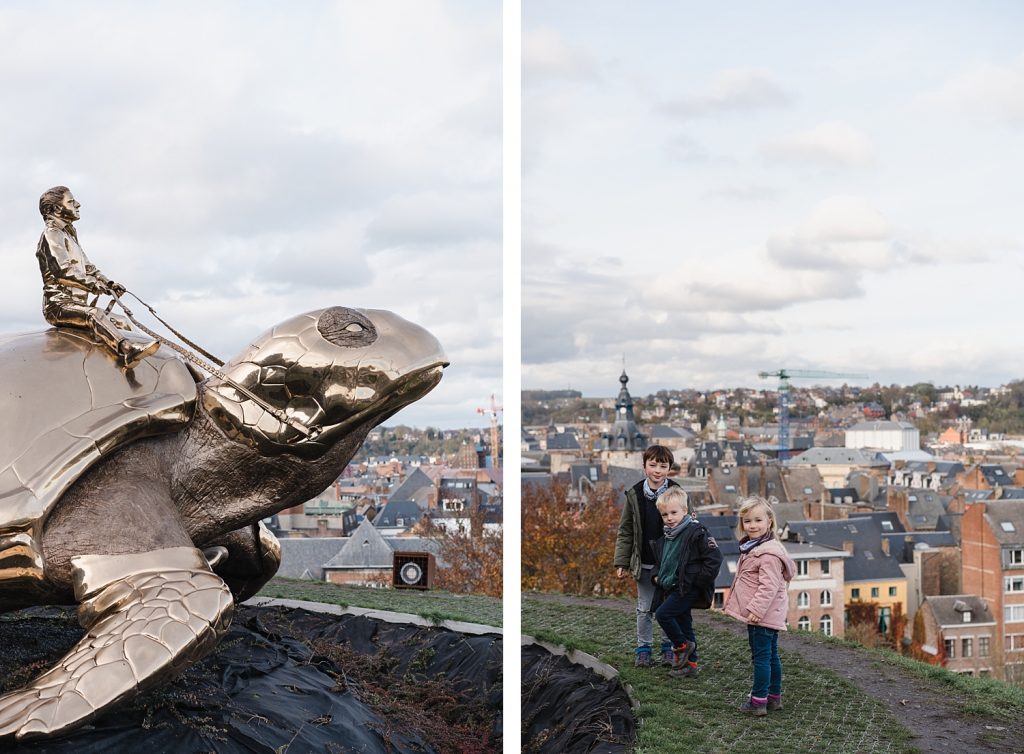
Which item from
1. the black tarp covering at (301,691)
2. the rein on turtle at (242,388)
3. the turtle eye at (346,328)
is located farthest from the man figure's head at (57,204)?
the black tarp covering at (301,691)

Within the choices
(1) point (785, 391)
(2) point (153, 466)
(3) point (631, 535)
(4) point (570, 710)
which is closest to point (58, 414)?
(2) point (153, 466)

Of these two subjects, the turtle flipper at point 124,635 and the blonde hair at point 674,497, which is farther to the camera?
the blonde hair at point 674,497

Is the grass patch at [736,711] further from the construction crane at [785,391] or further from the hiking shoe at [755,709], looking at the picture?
the construction crane at [785,391]

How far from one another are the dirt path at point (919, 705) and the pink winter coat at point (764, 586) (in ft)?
1.99

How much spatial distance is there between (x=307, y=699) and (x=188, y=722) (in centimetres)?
50

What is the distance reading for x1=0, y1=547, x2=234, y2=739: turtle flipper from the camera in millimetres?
1835

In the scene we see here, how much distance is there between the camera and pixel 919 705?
127 inches

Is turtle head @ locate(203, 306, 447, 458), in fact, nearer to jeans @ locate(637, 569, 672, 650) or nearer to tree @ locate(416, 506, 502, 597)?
jeans @ locate(637, 569, 672, 650)

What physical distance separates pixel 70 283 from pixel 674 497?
7.51 ft

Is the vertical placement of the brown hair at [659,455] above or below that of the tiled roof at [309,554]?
above

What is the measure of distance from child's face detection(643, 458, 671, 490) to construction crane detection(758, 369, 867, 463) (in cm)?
128

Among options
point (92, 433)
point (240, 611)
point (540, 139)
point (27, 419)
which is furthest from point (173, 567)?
point (540, 139)

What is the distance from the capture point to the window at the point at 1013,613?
402cm

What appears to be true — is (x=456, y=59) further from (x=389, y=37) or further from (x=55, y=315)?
(x=55, y=315)
